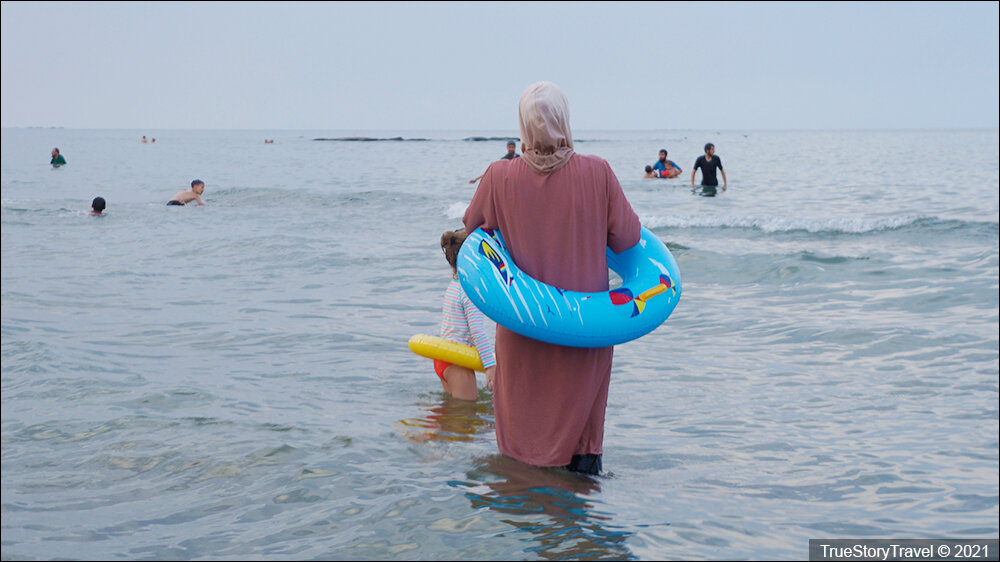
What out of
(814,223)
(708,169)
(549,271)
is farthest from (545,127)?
(708,169)

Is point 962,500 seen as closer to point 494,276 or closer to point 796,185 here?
point 494,276

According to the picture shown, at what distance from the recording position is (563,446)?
386 cm

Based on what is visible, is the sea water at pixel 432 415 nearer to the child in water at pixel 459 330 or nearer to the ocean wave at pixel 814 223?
the child in water at pixel 459 330

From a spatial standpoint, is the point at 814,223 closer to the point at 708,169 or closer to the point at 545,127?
the point at 708,169

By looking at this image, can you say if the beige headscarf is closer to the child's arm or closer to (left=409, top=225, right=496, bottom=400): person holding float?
(left=409, top=225, right=496, bottom=400): person holding float

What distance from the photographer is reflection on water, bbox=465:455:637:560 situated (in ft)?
11.0

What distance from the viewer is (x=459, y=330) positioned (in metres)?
5.66

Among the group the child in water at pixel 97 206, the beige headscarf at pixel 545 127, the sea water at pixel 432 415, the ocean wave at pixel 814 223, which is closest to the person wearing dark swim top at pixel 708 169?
the ocean wave at pixel 814 223

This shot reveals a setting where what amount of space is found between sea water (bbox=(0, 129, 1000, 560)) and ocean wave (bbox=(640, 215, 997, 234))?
1949 millimetres

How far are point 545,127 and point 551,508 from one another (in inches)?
64.3

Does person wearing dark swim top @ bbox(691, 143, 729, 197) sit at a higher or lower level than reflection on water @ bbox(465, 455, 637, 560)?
higher

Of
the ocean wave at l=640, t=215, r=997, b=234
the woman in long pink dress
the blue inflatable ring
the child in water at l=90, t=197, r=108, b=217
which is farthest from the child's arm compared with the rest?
the child in water at l=90, t=197, r=108, b=217

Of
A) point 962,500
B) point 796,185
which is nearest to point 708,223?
point 796,185

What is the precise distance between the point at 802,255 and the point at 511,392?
31.0 feet
